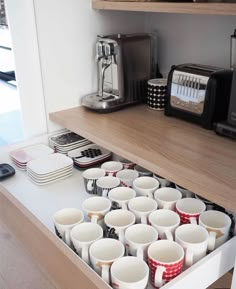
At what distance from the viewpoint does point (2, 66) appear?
370cm

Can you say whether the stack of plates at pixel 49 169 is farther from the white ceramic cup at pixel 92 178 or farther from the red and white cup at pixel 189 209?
the red and white cup at pixel 189 209

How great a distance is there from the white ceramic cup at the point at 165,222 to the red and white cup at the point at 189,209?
0.06 feet

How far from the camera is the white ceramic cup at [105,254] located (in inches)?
28.1

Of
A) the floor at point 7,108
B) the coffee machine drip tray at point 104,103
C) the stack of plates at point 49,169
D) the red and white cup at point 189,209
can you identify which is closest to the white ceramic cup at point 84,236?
the red and white cup at point 189,209

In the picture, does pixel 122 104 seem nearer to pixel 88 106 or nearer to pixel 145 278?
pixel 88 106

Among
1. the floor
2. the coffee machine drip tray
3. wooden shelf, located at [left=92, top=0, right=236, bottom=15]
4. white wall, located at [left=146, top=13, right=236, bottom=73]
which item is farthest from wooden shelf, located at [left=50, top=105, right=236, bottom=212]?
the floor

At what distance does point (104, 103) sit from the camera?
4.26 feet

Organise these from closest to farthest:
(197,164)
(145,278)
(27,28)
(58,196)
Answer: (145,278) → (197,164) → (58,196) → (27,28)

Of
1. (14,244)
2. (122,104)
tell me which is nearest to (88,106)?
(122,104)

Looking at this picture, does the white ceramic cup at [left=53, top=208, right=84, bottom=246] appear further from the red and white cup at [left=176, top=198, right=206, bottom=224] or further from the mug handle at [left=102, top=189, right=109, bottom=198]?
the red and white cup at [left=176, top=198, right=206, bottom=224]

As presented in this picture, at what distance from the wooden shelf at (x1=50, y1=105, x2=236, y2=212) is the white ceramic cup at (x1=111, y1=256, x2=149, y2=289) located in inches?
8.9

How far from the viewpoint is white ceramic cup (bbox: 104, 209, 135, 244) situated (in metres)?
0.80

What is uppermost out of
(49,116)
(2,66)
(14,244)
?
(49,116)

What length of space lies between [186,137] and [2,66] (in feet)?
10.1
